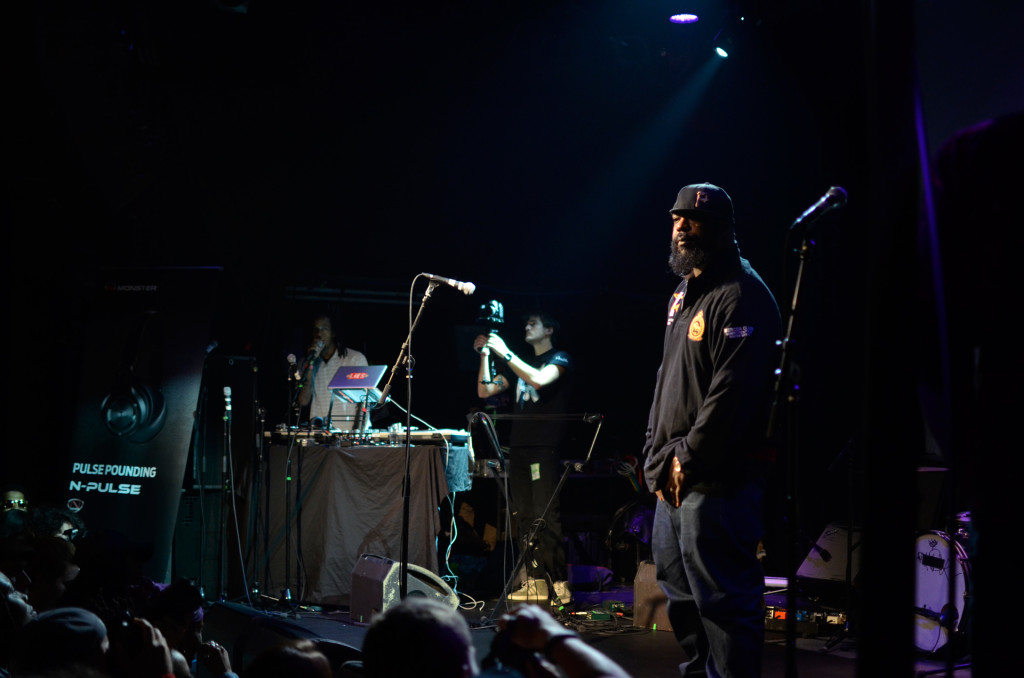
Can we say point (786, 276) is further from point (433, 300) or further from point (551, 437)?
point (433, 300)

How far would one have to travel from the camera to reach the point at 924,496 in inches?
245

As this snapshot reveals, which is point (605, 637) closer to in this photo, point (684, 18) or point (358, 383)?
point (358, 383)

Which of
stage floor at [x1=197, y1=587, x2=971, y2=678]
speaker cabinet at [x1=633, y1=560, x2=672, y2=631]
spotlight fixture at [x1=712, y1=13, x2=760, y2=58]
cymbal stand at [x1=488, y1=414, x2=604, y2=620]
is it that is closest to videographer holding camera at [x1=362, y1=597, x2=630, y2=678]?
stage floor at [x1=197, y1=587, x2=971, y2=678]

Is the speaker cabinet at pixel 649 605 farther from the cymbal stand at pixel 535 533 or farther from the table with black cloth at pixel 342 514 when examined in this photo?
the table with black cloth at pixel 342 514

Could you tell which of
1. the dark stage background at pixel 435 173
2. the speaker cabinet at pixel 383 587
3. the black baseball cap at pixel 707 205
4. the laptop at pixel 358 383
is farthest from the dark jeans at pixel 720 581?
the laptop at pixel 358 383

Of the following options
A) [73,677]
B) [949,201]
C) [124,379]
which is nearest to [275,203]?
[124,379]

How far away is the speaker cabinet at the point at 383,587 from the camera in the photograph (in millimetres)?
5773

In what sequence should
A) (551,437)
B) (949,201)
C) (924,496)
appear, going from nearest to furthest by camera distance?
1. (949,201)
2. (924,496)
3. (551,437)

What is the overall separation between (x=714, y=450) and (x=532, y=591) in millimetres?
4968

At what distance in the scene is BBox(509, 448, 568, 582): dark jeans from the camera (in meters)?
7.07

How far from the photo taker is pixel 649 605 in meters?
6.12

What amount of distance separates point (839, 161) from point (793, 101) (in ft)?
2.50

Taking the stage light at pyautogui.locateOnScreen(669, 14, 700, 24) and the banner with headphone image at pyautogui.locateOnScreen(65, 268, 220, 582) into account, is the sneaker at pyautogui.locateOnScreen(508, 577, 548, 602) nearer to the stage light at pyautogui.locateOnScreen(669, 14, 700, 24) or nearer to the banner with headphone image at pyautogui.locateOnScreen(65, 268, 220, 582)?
the banner with headphone image at pyautogui.locateOnScreen(65, 268, 220, 582)

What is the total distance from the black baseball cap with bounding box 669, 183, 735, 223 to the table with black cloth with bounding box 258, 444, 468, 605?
3.57m
